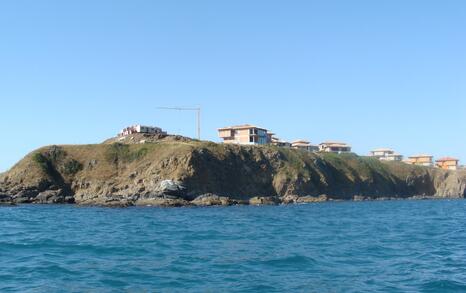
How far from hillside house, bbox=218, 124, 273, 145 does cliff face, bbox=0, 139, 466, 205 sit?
24150mm

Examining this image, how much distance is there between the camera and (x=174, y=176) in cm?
10525

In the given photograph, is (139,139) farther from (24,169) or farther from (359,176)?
(359,176)

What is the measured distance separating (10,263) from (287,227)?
90.3 ft

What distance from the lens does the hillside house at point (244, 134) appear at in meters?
162

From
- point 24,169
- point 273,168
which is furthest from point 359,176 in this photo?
point 24,169

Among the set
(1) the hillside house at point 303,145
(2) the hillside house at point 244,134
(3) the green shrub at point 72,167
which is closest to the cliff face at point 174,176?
(3) the green shrub at point 72,167

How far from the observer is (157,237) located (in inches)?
1439

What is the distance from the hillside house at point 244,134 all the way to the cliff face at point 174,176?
24.1 meters

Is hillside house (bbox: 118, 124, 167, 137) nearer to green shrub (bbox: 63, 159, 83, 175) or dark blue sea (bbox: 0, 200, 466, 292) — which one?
green shrub (bbox: 63, 159, 83, 175)

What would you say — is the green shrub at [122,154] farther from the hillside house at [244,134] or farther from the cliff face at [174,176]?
the hillside house at [244,134]

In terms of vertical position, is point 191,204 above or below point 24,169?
below

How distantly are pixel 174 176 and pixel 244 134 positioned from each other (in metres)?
60.1

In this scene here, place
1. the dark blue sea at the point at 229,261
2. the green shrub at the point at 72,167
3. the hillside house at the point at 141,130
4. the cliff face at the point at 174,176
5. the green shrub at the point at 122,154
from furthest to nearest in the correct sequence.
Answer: the hillside house at the point at 141,130 < the green shrub at the point at 122,154 < the green shrub at the point at 72,167 < the cliff face at the point at 174,176 < the dark blue sea at the point at 229,261

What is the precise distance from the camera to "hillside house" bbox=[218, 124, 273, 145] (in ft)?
530
